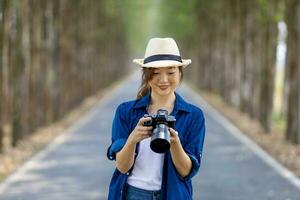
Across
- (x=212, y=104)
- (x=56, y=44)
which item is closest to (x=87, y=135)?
(x=56, y=44)

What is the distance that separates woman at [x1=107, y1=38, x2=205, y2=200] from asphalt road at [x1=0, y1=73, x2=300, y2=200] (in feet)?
19.7

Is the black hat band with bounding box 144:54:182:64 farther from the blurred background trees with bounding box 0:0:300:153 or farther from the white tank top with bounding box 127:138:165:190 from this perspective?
the blurred background trees with bounding box 0:0:300:153

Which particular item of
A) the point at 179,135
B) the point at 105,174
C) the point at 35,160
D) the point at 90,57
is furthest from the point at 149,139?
the point at 90,57

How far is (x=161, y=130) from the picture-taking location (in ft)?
11.1

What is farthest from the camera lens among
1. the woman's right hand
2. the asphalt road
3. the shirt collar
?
the asphalt road

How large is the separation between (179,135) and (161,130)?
0.44 metres

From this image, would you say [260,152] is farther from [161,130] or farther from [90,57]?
[90,57]

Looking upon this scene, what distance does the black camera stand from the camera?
3361 millimetres

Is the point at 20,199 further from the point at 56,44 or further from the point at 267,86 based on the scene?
the point at 56,44

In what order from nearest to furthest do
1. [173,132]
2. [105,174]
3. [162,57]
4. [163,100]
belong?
[173,132] < [162,57] < [163,100] < [105,174]

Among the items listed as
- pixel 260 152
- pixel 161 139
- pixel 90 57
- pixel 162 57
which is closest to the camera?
pixel 161 139

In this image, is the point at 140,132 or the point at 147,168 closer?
the point at 140,132

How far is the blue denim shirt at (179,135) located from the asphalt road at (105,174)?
19.6 feet

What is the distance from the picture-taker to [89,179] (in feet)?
38.3
